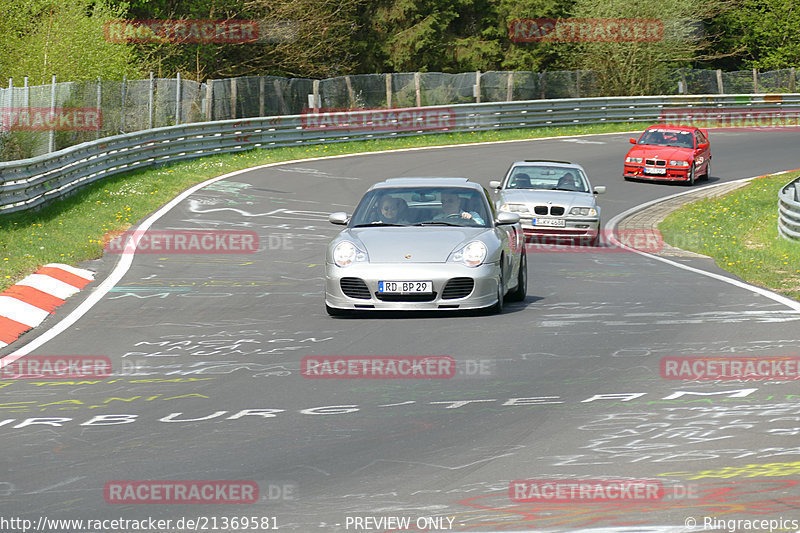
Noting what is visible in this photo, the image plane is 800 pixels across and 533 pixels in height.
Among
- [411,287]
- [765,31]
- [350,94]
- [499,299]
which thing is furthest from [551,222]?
[765,31]

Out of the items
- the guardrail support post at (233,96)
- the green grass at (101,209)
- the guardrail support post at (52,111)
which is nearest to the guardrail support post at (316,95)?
the green grass at (101,209)

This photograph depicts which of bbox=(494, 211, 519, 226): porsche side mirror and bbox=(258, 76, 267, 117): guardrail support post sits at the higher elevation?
bbox=(258, 76, 267, 117): guardrail support post

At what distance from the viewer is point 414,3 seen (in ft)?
193

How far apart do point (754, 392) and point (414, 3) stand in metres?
52.3

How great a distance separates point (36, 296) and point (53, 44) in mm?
19155

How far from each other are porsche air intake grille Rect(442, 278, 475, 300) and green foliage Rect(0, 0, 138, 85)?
19762mm

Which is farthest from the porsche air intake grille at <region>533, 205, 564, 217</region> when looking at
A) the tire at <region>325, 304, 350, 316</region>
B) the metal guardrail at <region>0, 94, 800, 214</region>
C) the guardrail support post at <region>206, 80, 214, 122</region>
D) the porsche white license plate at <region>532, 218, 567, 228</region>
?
the guardrail support post at <region>206, 80, 214, 122</region>

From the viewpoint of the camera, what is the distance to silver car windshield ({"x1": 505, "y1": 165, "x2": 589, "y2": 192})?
21406 millimetres

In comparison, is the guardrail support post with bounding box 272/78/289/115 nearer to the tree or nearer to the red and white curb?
the tree

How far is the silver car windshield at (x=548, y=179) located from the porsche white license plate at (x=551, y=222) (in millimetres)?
1154

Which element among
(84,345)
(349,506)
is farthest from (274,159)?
(349,506)

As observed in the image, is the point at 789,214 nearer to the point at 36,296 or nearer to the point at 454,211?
the point at 454,211

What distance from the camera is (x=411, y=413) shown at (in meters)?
7.88

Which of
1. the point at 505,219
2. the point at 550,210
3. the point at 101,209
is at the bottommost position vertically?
the point at 101,209
